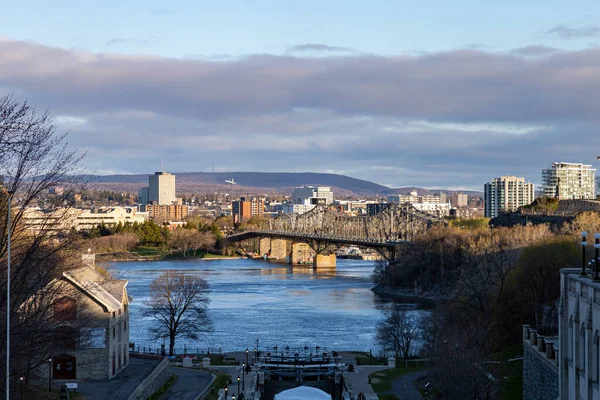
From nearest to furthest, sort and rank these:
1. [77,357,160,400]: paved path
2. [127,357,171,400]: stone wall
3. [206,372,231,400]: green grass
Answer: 1. [77,357,160,400]: paved path
2. [127,357,171,400]: stone wall
3. [206,372,231,400]: green grass

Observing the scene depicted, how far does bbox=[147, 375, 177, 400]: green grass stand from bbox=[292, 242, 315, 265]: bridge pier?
334 feet

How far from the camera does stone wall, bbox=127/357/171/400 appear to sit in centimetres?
2714

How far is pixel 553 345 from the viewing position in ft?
82.6

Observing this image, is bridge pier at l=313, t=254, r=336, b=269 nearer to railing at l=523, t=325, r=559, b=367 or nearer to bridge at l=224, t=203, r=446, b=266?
bridge at l=224, t=203, r=446, b=266

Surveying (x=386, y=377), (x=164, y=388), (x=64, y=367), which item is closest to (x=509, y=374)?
(x=386, y=377)

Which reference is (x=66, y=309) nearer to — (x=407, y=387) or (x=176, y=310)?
(x=407, y=387)

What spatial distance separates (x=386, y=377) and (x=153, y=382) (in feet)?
28.1

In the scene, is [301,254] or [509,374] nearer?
[509,374]

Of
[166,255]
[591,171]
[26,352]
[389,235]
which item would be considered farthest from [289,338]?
[591,171]

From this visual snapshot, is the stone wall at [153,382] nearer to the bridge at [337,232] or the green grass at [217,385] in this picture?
the green grass at [217,385]

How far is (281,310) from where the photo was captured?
208ft

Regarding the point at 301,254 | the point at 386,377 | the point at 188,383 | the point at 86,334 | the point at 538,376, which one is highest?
the point at 86,334

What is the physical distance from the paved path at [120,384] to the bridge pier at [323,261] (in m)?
88.3

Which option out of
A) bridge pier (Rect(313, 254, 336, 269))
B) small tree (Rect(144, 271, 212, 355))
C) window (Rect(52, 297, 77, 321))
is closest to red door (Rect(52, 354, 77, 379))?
window (Rect(52, 297, 77, 321))
